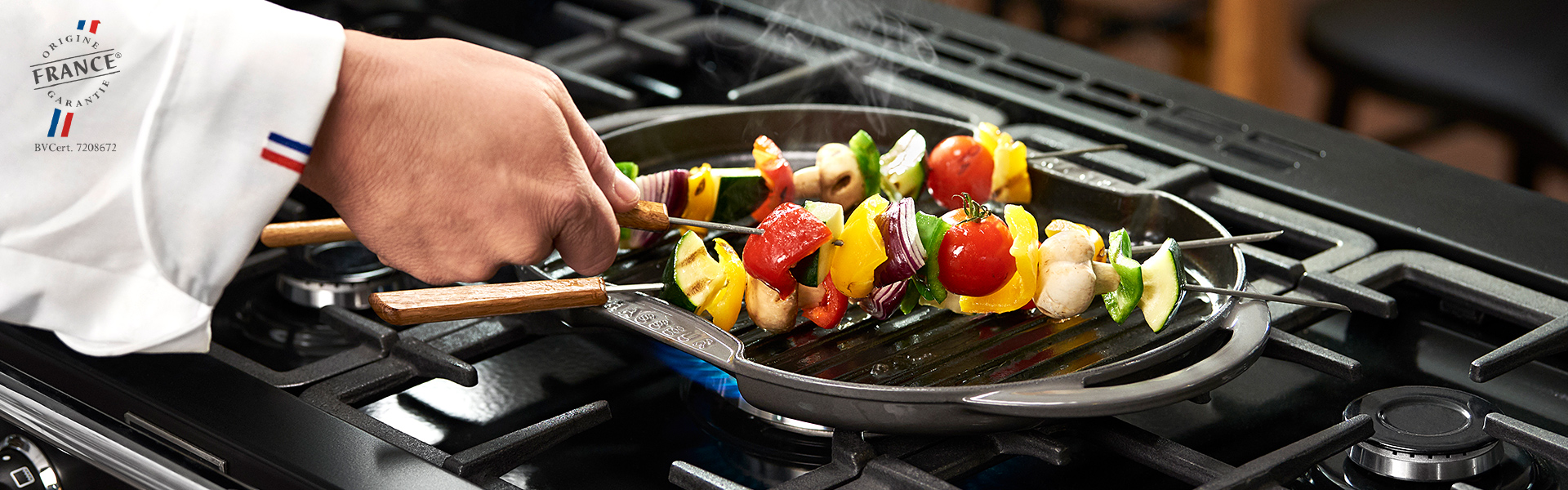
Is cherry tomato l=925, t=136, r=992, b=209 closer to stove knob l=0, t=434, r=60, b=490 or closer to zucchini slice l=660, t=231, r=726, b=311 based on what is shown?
zucchini slice l=660, t=231, r=726, b=311

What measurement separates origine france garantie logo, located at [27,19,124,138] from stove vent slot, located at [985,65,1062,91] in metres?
1.15

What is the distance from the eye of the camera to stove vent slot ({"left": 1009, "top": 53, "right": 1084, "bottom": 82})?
1.82 m

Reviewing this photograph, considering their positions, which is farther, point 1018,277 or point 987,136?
point 987,136

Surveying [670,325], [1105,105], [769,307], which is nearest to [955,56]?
[1105,105]

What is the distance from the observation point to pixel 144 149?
0.93 metres

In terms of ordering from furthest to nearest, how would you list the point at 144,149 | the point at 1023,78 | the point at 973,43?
1. the point at 973,43
2. the point at 1023,78
3. the point at 144,149

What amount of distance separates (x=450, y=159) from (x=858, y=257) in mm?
345

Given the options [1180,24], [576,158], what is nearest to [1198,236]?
[576,158]

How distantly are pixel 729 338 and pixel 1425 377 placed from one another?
65 cm

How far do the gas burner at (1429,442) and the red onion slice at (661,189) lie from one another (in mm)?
637

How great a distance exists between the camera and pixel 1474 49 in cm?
251

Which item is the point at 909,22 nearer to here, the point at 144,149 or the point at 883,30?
the point at 883,30

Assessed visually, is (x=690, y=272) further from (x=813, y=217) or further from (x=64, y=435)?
(x=64, y=435)

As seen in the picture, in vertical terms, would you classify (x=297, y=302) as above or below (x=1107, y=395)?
below
